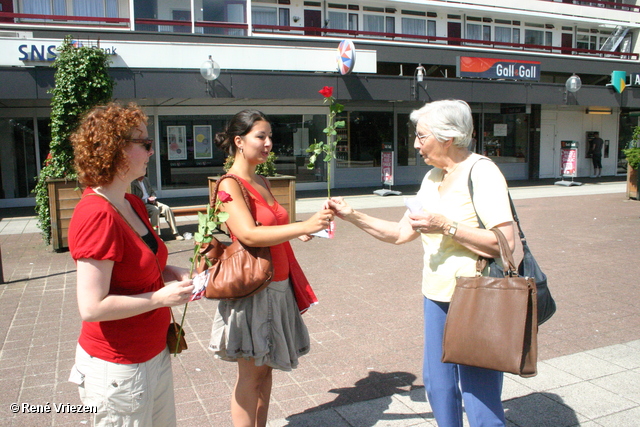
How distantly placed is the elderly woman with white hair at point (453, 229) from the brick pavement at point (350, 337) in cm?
87

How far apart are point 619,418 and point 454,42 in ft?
68.0

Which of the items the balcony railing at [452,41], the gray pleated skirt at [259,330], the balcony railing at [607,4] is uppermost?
the balcony railing at [607,4]

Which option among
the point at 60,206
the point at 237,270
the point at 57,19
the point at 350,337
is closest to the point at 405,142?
the point at 57,19

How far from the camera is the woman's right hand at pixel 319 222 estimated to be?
264cm

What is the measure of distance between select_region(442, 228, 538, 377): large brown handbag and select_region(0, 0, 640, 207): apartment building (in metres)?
11.2

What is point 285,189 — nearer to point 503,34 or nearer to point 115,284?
point 115,284

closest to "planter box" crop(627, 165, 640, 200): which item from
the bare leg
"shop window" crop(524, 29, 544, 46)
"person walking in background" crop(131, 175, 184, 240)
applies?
"shop window" crop(524, 29, 544, 46)

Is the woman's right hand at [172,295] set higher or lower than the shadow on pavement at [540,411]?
higher

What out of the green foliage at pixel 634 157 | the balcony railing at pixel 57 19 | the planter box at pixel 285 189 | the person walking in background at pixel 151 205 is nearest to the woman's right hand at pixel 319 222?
the person walking in background at pixel 151 205

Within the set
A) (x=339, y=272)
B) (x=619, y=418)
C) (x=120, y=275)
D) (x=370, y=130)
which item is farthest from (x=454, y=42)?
(x=120, y=275)

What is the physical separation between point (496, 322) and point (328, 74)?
45.5 feet

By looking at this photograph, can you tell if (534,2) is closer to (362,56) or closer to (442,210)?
(362,56)

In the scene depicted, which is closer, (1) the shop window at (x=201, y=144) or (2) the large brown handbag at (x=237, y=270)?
(2) the large brown handbag at (x=237, y=270)

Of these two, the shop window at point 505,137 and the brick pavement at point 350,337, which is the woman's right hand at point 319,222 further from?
the shop window at point 505,137
